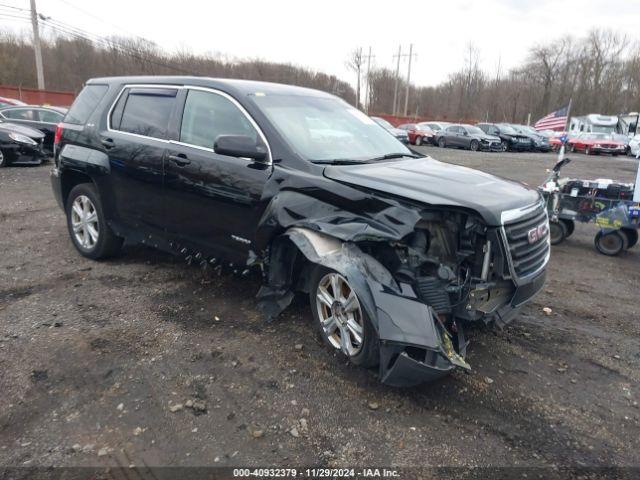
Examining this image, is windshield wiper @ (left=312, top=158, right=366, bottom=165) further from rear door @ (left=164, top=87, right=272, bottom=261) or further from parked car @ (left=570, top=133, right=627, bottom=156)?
parked car @ (left=570, top=133, right=627, bottom=156)

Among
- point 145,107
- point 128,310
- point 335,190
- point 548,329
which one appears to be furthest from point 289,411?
point 145,107

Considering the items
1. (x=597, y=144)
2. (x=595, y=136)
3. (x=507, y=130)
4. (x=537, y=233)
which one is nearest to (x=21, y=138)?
(x=537, y=233)

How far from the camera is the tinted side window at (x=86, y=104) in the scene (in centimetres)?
534

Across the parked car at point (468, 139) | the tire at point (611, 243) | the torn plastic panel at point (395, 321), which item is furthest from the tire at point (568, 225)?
the parked car at point (468, 139)

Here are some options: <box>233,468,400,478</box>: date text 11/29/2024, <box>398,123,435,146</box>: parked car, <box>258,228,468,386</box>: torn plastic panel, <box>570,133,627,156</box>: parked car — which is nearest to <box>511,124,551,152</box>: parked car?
<box>570,133,627,156</box>: parked car

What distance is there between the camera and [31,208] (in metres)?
8.10

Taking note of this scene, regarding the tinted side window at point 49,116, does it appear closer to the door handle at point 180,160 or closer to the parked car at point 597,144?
the door handle at point 180,160

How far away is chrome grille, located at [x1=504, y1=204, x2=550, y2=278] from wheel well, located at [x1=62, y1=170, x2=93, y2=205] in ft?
14.6

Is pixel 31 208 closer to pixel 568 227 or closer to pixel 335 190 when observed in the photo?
pixel 335 190

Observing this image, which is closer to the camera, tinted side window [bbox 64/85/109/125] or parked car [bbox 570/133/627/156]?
tinted side window [bbox 64/85/109/125]

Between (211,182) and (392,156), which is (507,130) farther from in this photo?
(211,182)

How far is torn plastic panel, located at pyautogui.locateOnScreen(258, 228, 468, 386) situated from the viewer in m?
2.91

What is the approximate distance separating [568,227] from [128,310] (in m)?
6.18

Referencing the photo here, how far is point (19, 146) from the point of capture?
12.2m
